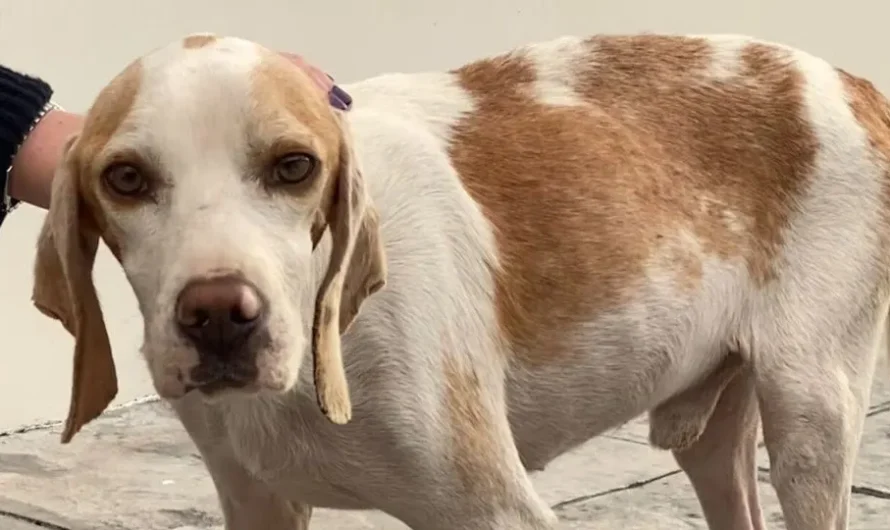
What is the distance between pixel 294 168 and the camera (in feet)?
4.98

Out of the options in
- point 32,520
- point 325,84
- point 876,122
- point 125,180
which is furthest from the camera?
point 32,520

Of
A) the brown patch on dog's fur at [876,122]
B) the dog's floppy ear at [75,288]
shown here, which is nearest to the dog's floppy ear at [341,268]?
the dog's floppy ear at [75,288]

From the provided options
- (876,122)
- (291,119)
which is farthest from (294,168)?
(876,122)

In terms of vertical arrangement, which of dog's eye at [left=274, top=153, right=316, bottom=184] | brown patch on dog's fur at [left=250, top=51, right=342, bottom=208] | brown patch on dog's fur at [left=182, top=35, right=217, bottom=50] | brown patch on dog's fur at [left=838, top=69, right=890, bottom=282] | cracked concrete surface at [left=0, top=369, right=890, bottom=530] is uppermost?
brown patch on dog's fur at [left=182, top=35, right=217, bottom=50]

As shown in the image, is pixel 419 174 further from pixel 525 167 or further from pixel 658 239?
pixel 658 239

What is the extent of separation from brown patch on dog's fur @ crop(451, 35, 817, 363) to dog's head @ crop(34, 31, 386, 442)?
0.32 m

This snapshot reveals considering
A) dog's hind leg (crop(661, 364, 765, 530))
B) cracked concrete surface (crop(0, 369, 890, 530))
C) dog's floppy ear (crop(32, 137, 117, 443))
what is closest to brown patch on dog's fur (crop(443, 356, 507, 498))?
dog's floppy ear (crop(32, 137, 117, 443))

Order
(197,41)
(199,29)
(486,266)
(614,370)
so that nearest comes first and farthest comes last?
(197,41) → (486,266) → (614,370) → (199,29)

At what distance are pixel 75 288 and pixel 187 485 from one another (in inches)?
64.3

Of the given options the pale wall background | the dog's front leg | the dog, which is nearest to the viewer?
the dog

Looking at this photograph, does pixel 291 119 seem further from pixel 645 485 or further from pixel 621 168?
pixel 645 485

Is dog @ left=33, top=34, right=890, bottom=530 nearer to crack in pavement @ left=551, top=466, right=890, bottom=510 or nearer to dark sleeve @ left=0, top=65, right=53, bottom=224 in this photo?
dark sleeve @ left=0, top=65, right=53, bottom=224

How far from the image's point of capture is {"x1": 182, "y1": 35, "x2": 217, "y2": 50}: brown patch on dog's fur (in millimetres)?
1582

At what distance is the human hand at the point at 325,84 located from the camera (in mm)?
1703
